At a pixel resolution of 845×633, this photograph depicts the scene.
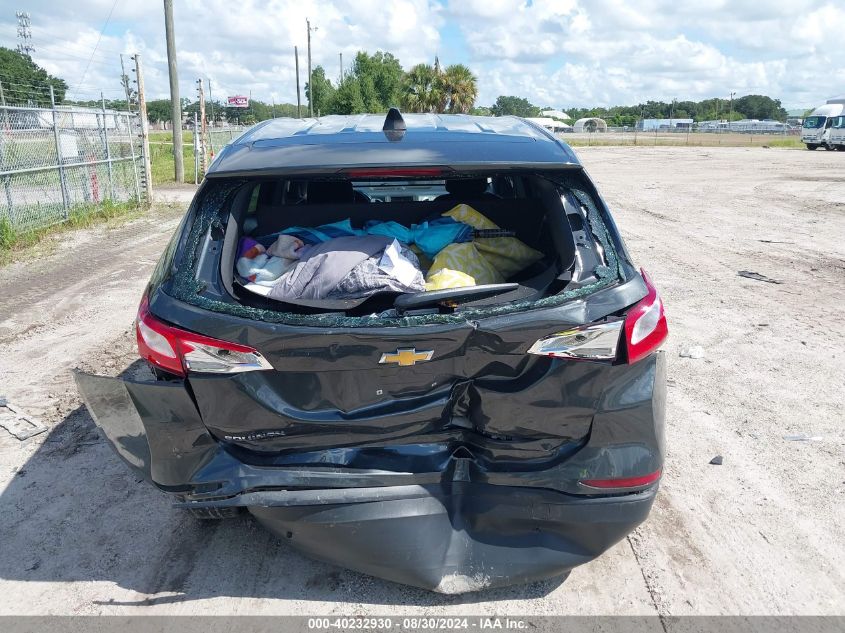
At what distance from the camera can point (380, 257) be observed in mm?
2793

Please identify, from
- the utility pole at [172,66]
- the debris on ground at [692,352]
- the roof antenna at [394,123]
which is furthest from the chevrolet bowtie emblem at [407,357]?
the utility pole at [172,66]

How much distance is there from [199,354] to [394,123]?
1.40 metres

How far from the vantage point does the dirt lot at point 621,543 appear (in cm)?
265

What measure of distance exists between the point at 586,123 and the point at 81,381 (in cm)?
9880

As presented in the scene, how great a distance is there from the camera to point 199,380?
91.7 inches

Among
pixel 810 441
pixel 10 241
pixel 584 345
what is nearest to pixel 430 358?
pixel 584 345

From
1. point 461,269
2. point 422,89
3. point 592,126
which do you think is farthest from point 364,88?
point 461,269

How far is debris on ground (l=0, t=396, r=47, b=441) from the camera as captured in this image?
4.02 m

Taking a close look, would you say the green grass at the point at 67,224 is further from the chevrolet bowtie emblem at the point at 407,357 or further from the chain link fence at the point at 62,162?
the chevrolet bowtie emblem at the point at 407,357

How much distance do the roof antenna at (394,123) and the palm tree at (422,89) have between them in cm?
4270

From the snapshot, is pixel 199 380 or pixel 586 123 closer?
pixel 199 380

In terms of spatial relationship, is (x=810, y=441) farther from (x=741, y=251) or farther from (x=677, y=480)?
(x=741, y=251)

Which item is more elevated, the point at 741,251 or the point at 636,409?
the point at 636,409

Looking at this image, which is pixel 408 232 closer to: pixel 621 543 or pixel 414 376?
pixel 414 376
